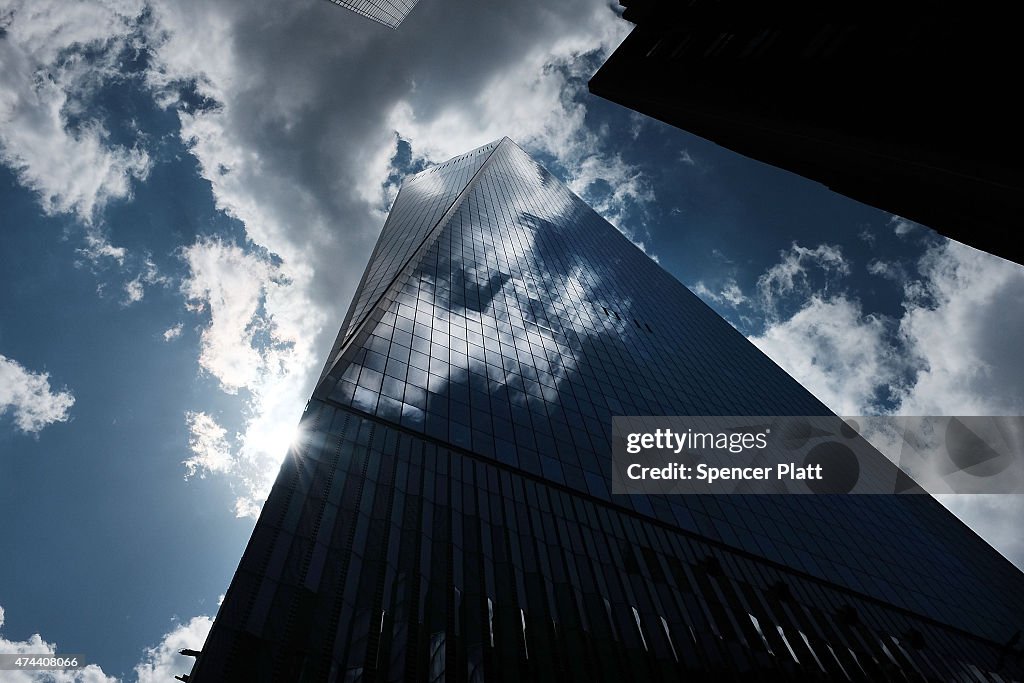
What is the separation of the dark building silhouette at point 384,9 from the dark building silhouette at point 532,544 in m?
30.0

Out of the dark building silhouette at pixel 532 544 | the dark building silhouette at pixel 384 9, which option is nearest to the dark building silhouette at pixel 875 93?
the dark building silhouette at pixel 532 544

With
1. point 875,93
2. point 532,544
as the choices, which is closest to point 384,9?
point 875,93

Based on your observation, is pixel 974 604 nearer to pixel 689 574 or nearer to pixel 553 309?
pixel 689 574

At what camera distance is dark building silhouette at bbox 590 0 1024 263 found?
11188 millimetres

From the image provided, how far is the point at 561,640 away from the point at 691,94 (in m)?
22.6

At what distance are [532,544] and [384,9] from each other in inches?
2839

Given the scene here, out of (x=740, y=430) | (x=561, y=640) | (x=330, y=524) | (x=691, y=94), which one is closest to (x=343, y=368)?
(x=330, y=524)

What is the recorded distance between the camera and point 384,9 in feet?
216

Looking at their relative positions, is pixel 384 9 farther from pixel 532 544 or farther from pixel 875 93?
pixel 532 544

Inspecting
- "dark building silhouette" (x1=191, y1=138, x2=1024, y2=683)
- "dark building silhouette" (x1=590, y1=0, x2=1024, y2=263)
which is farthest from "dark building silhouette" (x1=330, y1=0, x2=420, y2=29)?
"dark building silhouette" (x1=590, y1=0, x2=1024, y2=263)

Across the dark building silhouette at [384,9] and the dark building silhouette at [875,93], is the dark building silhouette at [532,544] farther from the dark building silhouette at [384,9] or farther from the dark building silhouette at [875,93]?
the dark building silhouette at [384,9]

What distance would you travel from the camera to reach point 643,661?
17219 millimetres

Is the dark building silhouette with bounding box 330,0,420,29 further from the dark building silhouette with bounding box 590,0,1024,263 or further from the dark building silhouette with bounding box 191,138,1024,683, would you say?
the dark building silhouette with bounding box 590,0,1024,263

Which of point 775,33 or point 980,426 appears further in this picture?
point 980,426
